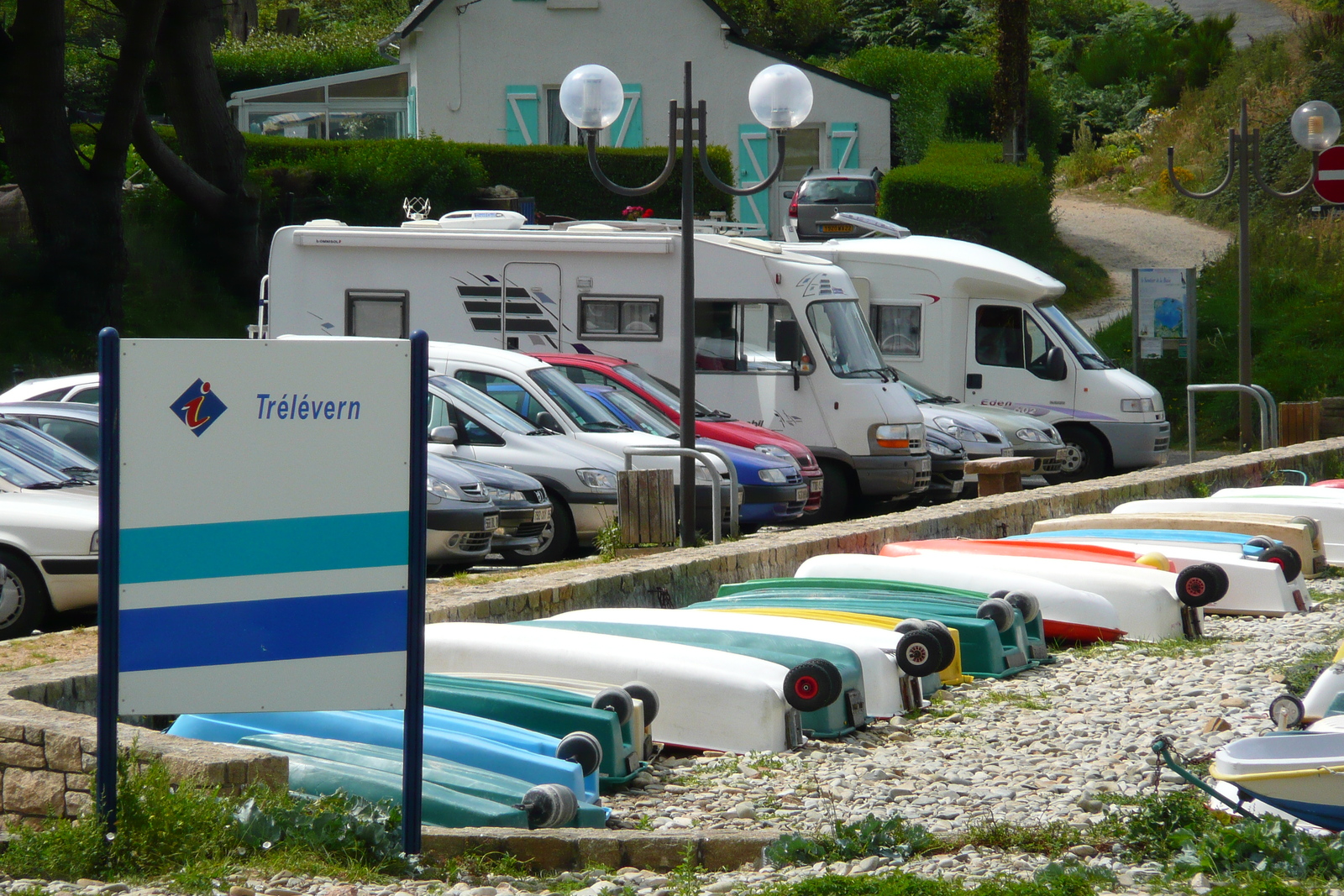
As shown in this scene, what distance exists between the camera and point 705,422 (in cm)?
1370

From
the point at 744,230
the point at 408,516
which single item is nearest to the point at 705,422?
the point at 744,230

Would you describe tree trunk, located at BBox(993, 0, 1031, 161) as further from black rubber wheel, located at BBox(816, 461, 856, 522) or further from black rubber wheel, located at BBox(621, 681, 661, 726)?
black rubber wheel, located at BBox(621, 681, 661, 726)

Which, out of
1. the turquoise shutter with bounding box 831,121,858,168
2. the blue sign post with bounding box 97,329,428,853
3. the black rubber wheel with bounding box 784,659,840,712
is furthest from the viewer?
the turquoise shutter with bounding box 831,121,858,168

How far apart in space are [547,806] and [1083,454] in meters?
13.6

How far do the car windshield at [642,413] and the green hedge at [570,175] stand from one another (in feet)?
49.3

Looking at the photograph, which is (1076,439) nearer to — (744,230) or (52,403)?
(744,230)

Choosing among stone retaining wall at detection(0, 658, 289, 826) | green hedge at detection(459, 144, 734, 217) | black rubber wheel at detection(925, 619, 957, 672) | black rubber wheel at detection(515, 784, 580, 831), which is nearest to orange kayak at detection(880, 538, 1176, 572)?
black rubber wheel at detection(925, 619, 957, 672)

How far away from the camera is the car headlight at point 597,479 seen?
12203 millimetres

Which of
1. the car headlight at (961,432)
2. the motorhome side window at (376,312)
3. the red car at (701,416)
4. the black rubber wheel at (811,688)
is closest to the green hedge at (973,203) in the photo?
the car headlight at (961,432)

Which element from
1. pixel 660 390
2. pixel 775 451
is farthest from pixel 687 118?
pixel 660 390

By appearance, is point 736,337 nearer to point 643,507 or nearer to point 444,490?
point 444,490

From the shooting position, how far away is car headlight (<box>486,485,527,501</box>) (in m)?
11.3

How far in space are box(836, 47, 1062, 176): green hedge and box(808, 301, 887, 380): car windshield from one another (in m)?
20.5

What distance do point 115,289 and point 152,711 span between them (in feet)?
57.8
